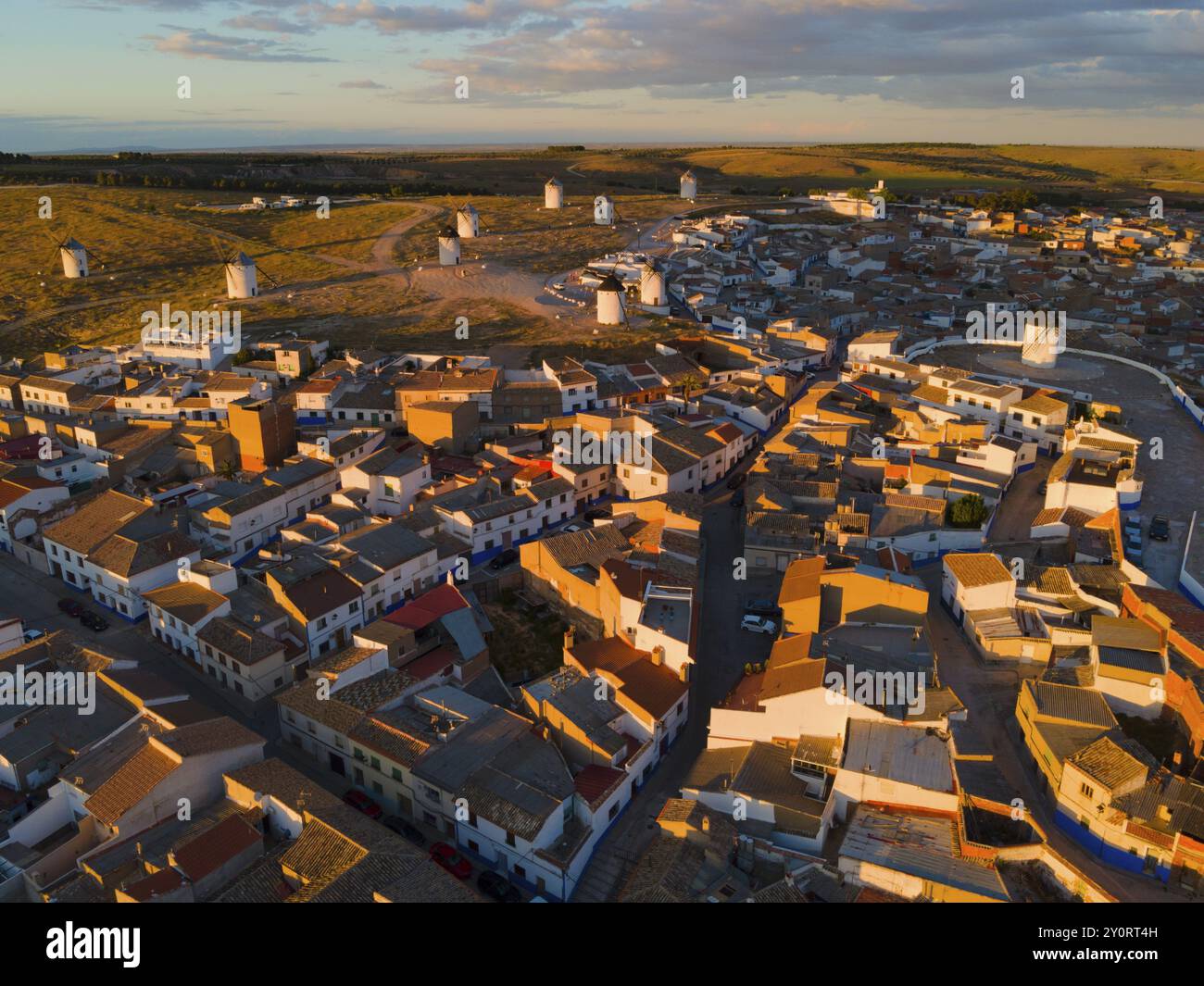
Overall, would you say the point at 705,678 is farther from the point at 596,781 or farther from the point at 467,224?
the point at 467,224

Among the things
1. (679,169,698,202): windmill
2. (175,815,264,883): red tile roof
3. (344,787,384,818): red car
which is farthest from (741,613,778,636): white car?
(679,169,698,202): windmill

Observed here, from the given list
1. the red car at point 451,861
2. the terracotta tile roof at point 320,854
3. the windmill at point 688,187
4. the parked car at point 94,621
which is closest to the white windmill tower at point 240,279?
the parked car at point 94,621

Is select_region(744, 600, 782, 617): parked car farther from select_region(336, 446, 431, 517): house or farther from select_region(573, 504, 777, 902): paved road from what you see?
select_region(336, 446, 431, 517): house

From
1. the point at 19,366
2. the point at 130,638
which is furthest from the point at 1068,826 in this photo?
the point at 19,366

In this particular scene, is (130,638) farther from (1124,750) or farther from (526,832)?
(1124,750)

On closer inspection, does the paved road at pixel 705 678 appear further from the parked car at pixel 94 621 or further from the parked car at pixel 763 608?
the parked car at pixel 94 621

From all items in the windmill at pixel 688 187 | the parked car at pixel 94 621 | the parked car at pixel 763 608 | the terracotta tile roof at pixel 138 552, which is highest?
the windmill at pixel 688 187
